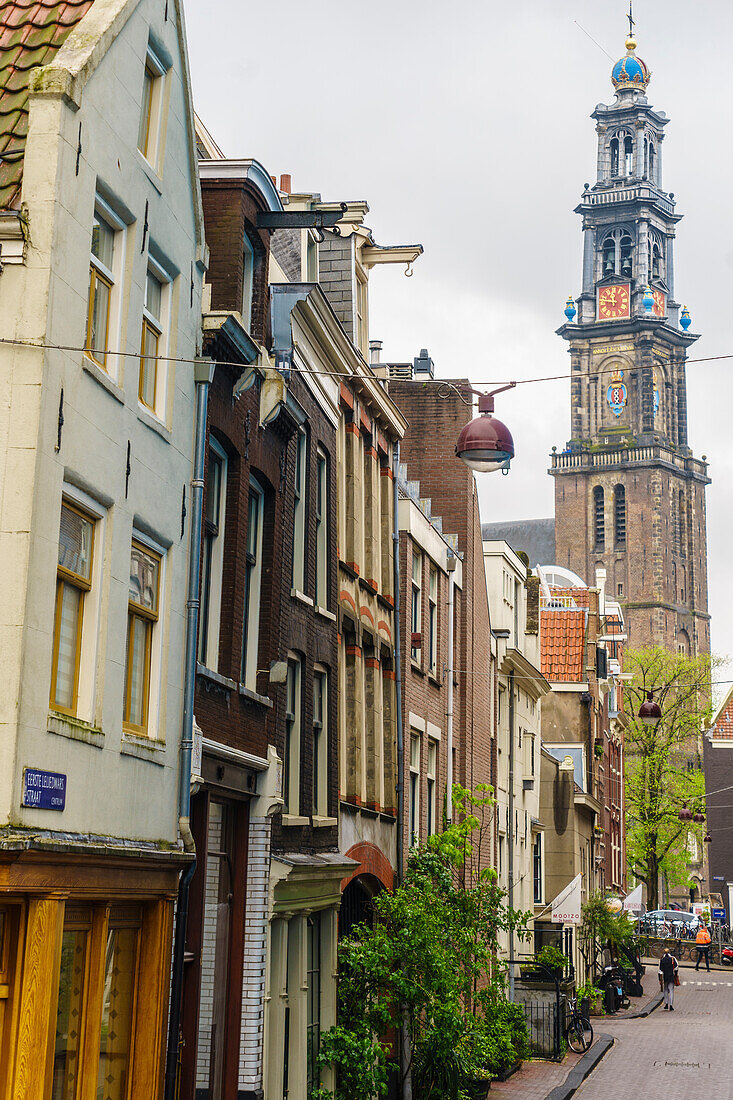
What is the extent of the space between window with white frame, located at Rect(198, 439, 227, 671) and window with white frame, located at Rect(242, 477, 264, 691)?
0.77 m

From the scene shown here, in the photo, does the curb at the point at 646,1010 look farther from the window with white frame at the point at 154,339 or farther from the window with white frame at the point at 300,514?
the window with white frame at the point at 154,339

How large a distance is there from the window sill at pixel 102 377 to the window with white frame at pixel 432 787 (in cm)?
1612

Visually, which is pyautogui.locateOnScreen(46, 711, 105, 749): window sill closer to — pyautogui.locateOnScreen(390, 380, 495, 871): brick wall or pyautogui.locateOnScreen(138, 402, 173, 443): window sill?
pyautogui.locateOnScreen(138, 402, 173, 443): window sill

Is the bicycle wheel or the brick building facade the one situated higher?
the brick building facade

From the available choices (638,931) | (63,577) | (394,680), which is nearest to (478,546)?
(394,680)

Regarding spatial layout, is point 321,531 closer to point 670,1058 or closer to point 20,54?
point 20,54

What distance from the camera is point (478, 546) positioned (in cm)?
3180

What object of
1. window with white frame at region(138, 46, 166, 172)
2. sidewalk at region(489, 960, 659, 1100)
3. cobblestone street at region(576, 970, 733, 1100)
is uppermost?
window with white frame at region(138, 46, 166, 172)

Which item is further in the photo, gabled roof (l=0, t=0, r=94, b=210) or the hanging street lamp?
the hanging street lamp

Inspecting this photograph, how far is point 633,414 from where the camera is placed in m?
135

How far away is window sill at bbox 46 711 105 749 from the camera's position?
399 inches

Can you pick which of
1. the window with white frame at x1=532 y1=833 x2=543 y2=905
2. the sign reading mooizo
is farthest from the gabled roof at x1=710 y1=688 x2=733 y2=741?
the sign reading mooizo

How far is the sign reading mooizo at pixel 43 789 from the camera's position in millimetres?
9609

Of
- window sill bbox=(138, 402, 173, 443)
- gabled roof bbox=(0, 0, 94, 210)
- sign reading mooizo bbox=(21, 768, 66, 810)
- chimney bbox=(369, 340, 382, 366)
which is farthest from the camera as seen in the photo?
chimney bbox=(369, 340, 382, 366)
